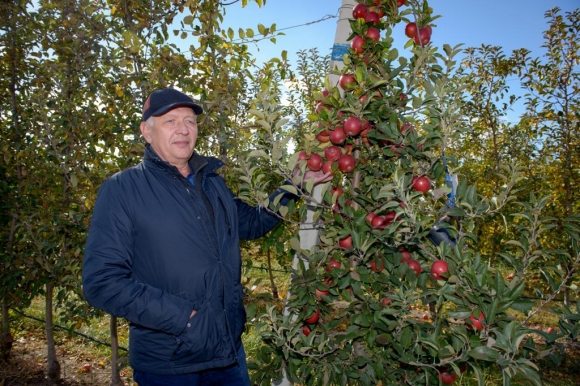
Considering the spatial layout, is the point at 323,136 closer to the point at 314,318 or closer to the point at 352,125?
the point at 352,125

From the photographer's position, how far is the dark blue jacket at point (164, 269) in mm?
1487

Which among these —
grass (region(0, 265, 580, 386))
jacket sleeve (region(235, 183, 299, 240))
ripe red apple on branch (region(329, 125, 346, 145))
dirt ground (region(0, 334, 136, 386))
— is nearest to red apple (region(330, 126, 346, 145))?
ripe red apple on branch (region(329, 125, 346, 145))

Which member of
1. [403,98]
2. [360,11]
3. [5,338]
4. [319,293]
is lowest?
[5,338]

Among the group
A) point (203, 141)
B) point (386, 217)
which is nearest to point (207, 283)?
point (386, 217)

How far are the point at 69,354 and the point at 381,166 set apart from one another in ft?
15.1

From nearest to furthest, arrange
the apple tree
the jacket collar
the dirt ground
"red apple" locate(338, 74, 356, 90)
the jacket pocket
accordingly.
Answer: the apple tree
the jacket pocket
"red apple" locate(338, 74, 356, 90)
the jacket collar
the dirt ground

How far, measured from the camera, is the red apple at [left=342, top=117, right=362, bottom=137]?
63.7 inches

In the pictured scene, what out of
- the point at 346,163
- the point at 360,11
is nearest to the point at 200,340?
the point at 346,163

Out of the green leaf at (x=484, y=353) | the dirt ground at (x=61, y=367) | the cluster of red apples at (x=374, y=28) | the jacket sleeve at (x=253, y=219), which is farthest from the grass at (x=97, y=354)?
the green leaf at (x=484, y=353)

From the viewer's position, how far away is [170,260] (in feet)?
5.40

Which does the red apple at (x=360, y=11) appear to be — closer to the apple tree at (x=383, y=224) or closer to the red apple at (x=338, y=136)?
the apple tree at (x=383, y=224)

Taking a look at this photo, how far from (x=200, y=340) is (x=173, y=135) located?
91 cm

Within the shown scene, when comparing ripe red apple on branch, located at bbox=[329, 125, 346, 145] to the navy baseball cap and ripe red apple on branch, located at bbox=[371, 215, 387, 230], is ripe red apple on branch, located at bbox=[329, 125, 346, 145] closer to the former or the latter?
ripe red apple on branch, located at bbox=[371, 215, 387, 230]

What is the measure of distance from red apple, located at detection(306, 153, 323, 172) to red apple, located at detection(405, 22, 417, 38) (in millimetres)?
725
